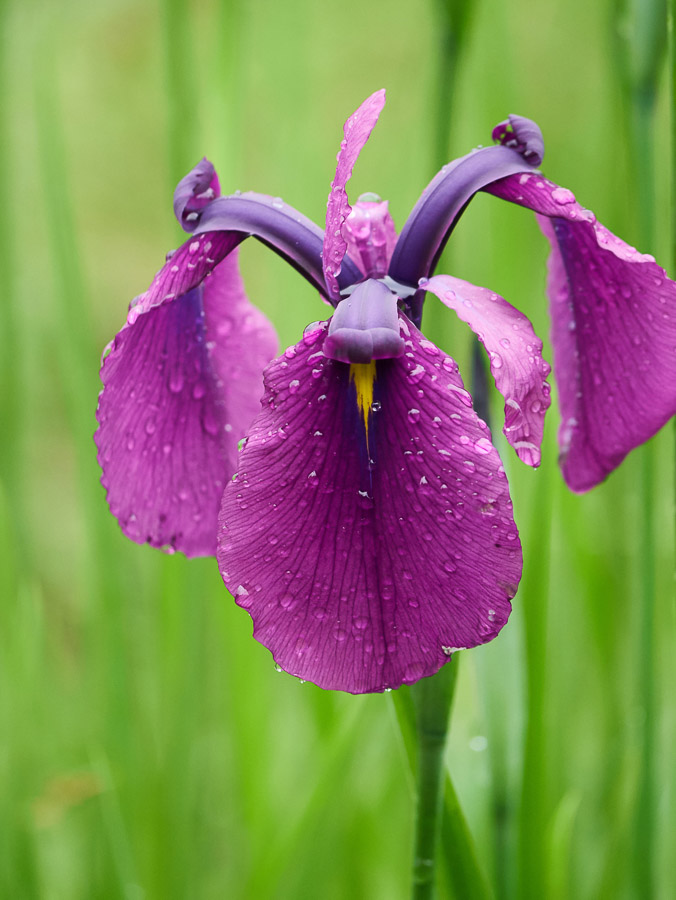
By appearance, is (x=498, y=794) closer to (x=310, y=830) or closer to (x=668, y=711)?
(x=310, y=830)

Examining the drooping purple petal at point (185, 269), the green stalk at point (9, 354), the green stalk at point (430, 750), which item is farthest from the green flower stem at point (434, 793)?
the green stalk at point (9, 354)

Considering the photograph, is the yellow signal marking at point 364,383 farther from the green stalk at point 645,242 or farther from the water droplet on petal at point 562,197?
the green stalk at point 645,242

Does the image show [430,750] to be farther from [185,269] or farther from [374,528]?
[185,269]

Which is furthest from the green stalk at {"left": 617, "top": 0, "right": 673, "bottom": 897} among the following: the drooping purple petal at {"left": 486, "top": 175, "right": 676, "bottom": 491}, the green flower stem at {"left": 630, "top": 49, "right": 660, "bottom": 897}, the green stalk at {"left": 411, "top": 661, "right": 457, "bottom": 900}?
the green stalk at {"left": 411, "top": 661, "right": 457, "bottom": 900}

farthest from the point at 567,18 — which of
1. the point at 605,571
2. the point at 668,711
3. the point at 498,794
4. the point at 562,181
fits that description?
the point at 498,794

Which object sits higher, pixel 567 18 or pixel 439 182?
pixel 567 18

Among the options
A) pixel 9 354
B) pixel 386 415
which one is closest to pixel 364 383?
pixel 386 415

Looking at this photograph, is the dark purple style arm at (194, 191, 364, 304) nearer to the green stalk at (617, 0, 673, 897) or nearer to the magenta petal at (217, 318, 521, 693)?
the magenta petal at (217, 318, 521, 693)

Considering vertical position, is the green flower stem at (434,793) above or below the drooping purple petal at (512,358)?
below
